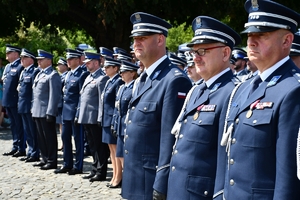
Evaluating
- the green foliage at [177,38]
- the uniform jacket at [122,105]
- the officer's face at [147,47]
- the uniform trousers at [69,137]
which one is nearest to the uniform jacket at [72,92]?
the uniform trousers at [69,137]

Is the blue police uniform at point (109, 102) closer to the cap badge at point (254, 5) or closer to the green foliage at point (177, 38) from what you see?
Result: the cap badge at point (254, 5)

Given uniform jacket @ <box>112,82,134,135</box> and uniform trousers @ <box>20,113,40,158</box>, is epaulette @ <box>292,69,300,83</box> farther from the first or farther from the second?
uniform trousers @ <box>20,113,40,158</box>

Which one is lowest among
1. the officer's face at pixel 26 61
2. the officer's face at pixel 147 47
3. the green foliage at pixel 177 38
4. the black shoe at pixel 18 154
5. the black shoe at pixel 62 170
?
the black shoe at pixel 62 170

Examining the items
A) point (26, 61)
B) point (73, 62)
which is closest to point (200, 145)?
point (73, 62)

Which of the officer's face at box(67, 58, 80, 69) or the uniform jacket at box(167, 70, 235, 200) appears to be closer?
the uniform jacket at box(167, 70, 235, 200)

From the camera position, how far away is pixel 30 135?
12.3m

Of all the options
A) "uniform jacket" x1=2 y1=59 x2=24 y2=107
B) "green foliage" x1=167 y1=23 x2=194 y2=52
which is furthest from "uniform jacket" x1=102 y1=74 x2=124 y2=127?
"green foliage" x1=167 y1=23 x2=194 y2=52

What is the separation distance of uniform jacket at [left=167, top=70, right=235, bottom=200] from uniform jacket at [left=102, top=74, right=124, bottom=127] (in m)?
5.21

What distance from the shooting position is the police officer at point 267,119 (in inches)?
127

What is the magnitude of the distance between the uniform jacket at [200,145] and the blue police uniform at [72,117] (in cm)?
640

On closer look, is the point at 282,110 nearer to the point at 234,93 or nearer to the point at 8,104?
the point at 234,93

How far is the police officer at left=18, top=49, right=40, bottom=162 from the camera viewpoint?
12.1 meters

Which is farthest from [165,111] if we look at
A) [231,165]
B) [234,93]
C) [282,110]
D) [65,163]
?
[65,163]

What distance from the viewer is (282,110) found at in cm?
330
